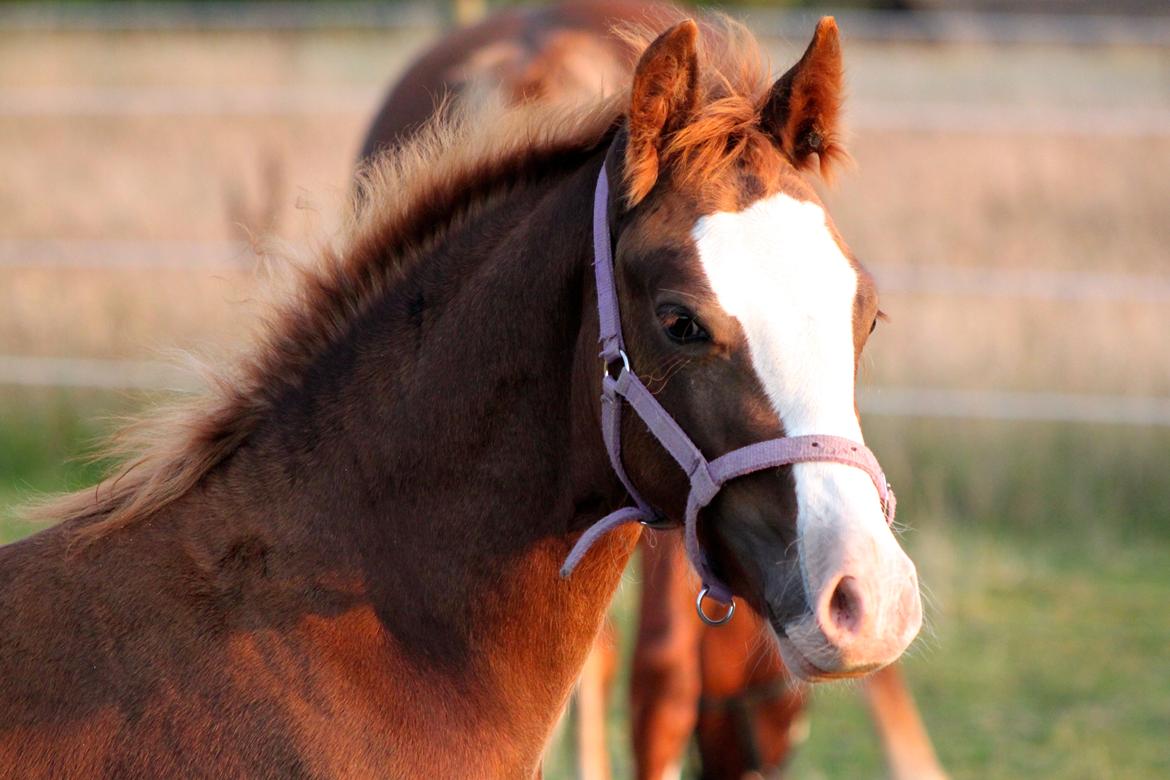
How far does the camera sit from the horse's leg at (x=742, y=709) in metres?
3.69

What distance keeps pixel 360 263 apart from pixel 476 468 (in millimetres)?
400

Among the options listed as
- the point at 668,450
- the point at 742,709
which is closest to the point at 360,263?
the point at 668,450

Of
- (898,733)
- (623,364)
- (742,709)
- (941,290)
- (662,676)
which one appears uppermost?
(623,364)

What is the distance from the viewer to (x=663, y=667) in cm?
352

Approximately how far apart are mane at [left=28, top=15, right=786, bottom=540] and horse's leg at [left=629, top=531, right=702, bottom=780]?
62.9 inches

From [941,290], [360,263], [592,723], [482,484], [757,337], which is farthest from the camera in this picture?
[941,290]

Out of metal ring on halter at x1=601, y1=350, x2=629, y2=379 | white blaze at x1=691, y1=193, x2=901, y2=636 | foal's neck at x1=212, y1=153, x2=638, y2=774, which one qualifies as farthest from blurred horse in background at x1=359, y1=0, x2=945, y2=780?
A: white blaze at x1=691, y1=193, x2=901, y2=636

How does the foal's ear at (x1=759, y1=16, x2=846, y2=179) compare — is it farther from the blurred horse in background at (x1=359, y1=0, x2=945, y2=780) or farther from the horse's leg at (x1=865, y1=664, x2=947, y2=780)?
the horse's leg at (x1=865, y1=664, x2=947, y2=780)

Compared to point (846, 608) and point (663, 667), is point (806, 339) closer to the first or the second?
point (846, 608)

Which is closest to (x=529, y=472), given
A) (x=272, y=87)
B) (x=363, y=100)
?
(x=363, y=100)

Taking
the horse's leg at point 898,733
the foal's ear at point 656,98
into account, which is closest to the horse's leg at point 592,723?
the horse's leg at point 898,733

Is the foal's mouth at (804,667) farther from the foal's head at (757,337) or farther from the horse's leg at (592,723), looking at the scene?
the horse's leg at (592,723)

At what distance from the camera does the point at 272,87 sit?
7.96 meters

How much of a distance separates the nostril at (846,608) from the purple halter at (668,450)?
0.16 m
